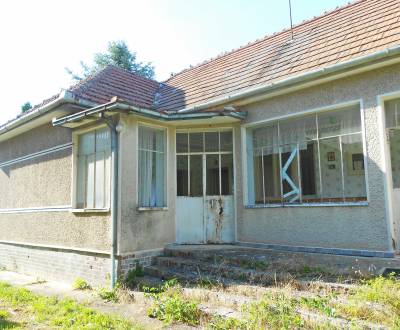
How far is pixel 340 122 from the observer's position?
23.9 feet

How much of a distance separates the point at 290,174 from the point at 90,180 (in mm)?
4590

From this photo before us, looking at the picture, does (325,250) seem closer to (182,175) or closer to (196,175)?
(196,175)

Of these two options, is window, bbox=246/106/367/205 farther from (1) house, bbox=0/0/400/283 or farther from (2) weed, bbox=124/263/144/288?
(2) weed, bbox=124/263/144/288

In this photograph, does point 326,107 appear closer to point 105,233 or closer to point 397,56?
point 397,56

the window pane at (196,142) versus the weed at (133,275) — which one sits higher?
the window pane at (196,142)

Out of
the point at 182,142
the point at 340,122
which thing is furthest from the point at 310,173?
the point at 182,142

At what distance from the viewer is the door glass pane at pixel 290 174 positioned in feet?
25.7

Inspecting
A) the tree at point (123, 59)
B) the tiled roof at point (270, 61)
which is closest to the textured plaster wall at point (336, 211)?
the tiled roof at point (270, 61)

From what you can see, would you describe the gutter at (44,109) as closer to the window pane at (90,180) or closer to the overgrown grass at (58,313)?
the window pane at (90,180)

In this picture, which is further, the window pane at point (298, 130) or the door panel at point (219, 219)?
the door panel at point (219, 219)

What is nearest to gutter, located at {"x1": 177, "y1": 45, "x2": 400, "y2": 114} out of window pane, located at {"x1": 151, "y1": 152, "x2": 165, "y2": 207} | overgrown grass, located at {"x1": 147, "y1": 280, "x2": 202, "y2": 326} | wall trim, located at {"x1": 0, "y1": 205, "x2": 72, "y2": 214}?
window pane, located at {"x1": 151, "y1": 152, "x2": 165, "y2": 207}

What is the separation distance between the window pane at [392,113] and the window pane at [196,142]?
4210mm

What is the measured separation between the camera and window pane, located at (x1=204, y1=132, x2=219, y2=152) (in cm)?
905

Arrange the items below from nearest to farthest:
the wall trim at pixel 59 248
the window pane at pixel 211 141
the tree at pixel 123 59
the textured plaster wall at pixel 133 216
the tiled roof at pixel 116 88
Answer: the textured plaster wall at pixel 133 216, the wall trim at pixel 59 248, the window pane at pixel 211 141, the tiled roof at pixel 116 88, the tree at pixel 123 59
